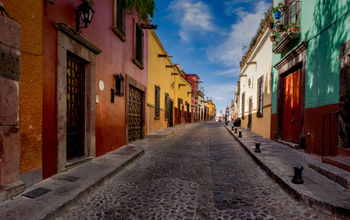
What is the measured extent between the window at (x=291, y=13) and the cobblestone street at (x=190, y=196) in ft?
18.3

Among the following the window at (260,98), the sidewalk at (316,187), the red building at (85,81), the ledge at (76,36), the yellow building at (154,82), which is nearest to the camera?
the sidewalk at (316,187)

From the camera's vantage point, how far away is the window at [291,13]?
6758 millimetres

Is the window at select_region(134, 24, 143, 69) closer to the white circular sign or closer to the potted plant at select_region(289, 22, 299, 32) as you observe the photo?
the white circular sign

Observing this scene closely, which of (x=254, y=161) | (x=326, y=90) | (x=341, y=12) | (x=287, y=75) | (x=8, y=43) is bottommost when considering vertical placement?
(x=254, y=161)

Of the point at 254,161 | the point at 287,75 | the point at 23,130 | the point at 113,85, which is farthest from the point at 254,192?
the point at 287,75

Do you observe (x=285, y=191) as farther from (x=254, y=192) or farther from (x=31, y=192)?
(x=31, y=192)

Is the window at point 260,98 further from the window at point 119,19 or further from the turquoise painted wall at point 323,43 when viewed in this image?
the window at point 119,19

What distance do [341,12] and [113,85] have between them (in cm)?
629

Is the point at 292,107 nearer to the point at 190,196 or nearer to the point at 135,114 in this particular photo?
the point at 190,196

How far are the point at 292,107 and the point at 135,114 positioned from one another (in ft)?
21.2

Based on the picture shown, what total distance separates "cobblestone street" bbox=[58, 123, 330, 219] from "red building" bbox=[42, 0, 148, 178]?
1293mm

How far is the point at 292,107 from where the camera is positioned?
286 inches

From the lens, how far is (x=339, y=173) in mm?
3379

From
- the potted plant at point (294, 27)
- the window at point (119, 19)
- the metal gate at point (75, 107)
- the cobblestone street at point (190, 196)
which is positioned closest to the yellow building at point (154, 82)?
the window at point (119, 19)
